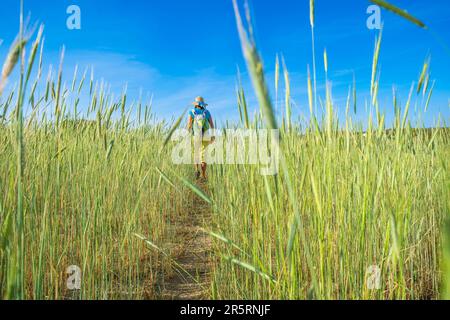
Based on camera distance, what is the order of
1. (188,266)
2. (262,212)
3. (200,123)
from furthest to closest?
1. (200,123)
2. (188,266)
3. (262,212)

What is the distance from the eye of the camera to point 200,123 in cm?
452

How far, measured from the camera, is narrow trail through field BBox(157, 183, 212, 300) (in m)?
1.53

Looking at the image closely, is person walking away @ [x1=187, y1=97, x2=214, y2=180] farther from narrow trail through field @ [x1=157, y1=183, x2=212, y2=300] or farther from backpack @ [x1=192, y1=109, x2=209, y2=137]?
narrow trail through field @ [x1=157, y1=183, x2=212, y2=300]

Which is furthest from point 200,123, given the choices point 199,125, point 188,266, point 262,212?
point 262,212

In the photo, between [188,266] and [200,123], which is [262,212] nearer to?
[188,266]

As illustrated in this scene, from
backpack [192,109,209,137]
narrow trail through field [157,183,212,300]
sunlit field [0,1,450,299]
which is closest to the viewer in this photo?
sunlit field [0,1,450,299]

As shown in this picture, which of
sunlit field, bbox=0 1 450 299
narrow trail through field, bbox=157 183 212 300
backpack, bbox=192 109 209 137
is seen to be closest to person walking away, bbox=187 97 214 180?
backpack, bbox=192 109 209 137

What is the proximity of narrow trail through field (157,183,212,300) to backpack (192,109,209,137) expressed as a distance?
1671 millimetres

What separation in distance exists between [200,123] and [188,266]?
2888 millimetres

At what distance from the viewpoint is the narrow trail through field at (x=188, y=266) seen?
60.2 inches

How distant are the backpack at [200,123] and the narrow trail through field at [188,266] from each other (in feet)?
5.48
